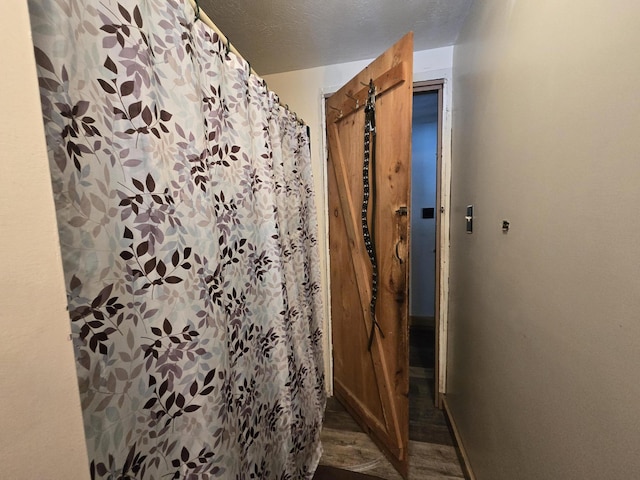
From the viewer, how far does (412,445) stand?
1.39 meters

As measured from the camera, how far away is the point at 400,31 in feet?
4.47

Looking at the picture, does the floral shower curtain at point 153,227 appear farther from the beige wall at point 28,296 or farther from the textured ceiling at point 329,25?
the textured ceiling at point 329,25

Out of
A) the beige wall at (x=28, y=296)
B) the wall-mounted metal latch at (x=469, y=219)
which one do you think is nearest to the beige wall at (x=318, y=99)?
the wall-mounted metal latch at (x=469, y=219)

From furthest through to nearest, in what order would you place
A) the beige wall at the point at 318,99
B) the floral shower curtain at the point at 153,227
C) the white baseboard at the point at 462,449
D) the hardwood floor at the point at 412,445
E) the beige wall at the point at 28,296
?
the beige wall at the point at 318,99 → the hardwood floor at the point at 412,445 → the white baseboard at the point at 462,449 → the floral shower curtain at the point at 153,227 → the beige wall at the point at 28,296

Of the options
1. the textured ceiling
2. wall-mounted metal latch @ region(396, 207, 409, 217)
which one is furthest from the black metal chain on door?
the textured ceiling

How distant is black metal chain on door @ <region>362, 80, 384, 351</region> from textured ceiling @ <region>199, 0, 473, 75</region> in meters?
0.35

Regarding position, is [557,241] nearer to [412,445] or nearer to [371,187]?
[371,187]

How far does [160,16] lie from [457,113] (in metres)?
1.50

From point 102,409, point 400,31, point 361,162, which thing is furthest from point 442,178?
point 102,409

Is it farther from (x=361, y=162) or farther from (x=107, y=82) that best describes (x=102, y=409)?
(x=361, y=162)

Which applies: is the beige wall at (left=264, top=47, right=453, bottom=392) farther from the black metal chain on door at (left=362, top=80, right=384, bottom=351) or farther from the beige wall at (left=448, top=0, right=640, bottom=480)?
the beige wall at (left=448, top=0, right=640, bottom=480)

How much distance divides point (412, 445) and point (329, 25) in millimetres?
2413

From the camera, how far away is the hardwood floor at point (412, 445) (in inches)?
49.2

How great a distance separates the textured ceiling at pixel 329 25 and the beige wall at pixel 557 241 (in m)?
0.28
